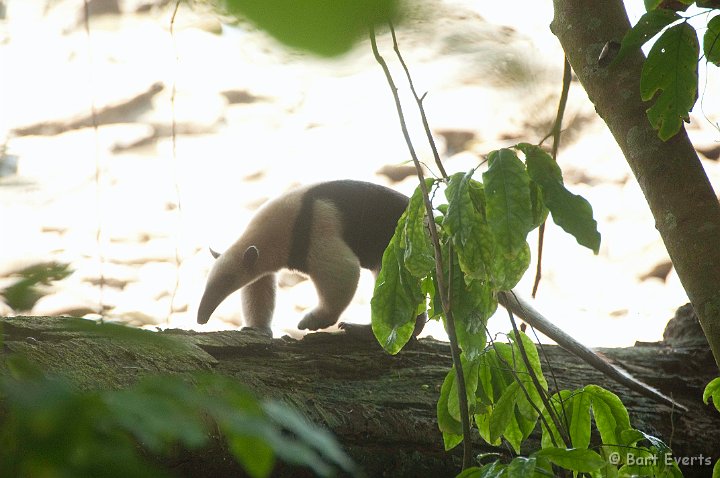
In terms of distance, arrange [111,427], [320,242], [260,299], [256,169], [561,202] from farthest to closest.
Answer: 1. [256,169]
2. [260,299]
3. [320,242]
4. [561,202]
5. [111,427]

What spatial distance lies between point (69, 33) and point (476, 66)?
3.25m

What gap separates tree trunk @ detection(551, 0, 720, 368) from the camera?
73.4 inches

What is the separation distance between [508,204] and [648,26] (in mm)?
599

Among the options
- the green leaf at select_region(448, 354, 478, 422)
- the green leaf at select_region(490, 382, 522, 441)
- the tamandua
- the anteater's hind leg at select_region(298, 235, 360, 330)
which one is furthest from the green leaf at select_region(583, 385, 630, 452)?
the anteater's hind leg at select_region(298, 235, 360, 330)

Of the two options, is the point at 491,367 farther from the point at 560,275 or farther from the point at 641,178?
the point at 560,275

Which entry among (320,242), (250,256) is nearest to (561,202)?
(320,242)

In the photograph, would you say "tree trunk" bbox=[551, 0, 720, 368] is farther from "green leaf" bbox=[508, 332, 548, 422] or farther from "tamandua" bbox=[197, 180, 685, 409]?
"tamandua" bbox=[197, 180, 685, 409]

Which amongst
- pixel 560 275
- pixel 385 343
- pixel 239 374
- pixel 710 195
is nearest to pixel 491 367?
pixel 385 343

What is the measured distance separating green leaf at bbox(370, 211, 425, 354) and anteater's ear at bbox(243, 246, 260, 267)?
13.9 feet

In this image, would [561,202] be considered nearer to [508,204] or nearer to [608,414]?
[508,204]

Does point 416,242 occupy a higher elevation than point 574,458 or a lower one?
higher

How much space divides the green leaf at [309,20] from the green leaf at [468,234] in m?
1.45

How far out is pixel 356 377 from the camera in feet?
11.3

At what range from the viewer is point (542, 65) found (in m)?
0.55
